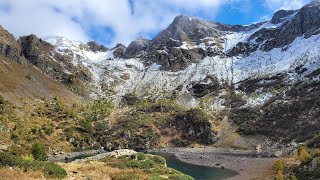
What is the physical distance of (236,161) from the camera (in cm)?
12281

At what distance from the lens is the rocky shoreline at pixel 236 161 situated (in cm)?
9157

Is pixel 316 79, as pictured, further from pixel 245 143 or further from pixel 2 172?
pixel 2 172

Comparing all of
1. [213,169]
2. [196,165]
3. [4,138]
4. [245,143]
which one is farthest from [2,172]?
[245,143]

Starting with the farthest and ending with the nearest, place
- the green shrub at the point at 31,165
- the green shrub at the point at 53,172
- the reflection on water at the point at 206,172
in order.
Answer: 1. the reflection on water at the point at 206,172
2. the green shrub at the point at 53,172
3. the green shrub at the point at 31,165

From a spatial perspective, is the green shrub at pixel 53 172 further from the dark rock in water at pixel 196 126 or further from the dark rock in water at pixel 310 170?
the dark rock in water at pixel 196 126

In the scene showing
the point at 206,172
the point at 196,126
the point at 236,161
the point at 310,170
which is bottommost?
the point at 206,172

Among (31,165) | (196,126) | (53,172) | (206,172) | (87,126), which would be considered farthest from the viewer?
(196,126)

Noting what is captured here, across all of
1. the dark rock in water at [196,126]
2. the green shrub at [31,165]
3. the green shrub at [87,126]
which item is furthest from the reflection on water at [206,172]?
the green shrub at [87,126]

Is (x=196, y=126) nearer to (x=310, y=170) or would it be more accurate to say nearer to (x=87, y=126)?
(x=87, y=126)

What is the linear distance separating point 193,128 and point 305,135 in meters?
61.6

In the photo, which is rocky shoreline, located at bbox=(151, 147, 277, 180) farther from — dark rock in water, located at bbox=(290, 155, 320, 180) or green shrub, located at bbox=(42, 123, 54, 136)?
green shrub, located at bbox=(42, 123, 54, 136)

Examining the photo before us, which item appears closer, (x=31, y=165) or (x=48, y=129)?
(x=31, y=165)

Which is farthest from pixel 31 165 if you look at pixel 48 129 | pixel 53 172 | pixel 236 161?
pixel 48 129

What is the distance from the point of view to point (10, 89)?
19612 centimetres
